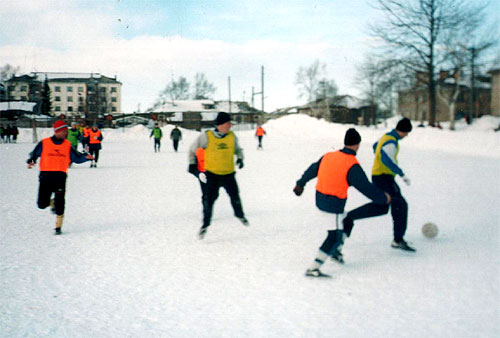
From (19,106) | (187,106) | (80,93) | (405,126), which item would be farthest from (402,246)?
(187,106)

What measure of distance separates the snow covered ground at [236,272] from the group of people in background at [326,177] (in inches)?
15.2

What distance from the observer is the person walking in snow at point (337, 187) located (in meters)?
4.73

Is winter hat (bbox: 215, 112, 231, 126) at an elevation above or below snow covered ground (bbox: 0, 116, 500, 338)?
above

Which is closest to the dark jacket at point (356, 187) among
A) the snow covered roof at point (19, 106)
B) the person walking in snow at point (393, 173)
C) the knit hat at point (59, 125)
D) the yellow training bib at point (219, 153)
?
the person walking in snow at point (393, 173)

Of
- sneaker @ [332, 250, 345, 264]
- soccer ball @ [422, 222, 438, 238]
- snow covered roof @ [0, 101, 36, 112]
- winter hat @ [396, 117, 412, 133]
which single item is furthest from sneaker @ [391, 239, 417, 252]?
snow covered roof @ [0, 101, 36, 112]

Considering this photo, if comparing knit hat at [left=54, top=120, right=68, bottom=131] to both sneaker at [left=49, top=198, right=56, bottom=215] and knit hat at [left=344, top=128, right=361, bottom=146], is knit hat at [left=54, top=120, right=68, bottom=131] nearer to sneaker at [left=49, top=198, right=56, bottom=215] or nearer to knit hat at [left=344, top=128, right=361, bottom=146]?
sneaker at [left=49, top=198, right=56, bottom=215]

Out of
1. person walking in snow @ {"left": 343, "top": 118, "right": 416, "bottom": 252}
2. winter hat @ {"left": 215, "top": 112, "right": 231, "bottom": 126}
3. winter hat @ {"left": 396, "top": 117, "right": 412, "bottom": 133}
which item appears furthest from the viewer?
winter hat @ {"left": 215, "top": 112, "right": 231, "bottom": 126}

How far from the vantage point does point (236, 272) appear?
5.04m

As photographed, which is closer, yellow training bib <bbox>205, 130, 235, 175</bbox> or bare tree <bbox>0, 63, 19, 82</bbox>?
yellow training bib <bbox>205, 130, 235, 175</bbox>

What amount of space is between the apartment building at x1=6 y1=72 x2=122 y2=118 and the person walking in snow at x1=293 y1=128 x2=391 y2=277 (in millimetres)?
46142

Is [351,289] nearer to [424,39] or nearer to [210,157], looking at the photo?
[210,157]

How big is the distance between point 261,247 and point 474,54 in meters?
32.8

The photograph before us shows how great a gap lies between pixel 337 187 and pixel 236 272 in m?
1.39

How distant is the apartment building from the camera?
169ft
